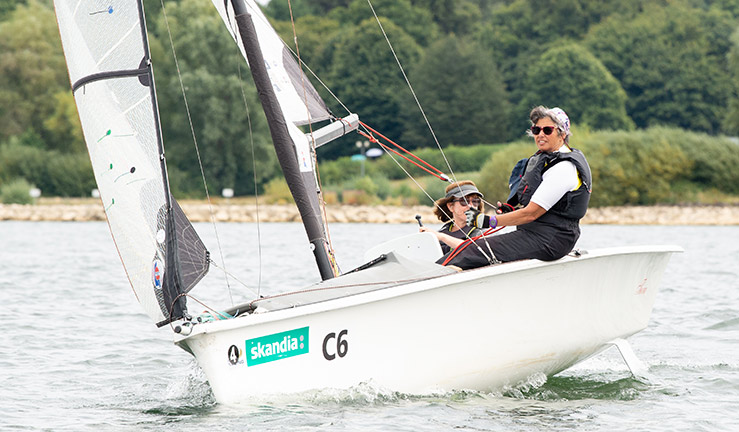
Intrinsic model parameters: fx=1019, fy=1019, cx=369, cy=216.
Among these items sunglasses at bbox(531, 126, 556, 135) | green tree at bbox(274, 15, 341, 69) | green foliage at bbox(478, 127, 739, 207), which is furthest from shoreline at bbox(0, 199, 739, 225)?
sunglasses at bbox(531, 126, 556, 135)

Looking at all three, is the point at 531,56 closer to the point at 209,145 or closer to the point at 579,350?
the point at 209,145

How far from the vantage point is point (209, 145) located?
4491 cm

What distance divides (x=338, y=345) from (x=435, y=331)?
589mm

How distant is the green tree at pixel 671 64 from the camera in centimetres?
5478

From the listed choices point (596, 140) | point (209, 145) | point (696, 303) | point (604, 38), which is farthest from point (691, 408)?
point (604, 38)

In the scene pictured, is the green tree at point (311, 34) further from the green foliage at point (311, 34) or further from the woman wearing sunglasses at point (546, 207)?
the woman wearing sunglasses at point (546, 207)

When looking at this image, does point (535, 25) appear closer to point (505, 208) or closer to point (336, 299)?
point (505, 208)

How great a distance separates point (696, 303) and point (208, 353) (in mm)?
7732

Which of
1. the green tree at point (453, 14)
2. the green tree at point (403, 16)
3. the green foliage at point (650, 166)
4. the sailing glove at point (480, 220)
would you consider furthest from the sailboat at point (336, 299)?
the green tree at point (453, 14)

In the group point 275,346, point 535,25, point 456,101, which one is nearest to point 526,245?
point 275,346

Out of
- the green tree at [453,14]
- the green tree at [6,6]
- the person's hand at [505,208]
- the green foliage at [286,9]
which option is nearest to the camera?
the person's hand at [505,208]

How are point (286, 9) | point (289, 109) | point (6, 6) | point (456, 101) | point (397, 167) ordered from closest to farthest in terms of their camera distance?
point (289, 109) → point (397, 167) → point (456, 101) → point (6, 6) → point (286, 9)

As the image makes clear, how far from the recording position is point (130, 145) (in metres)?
6.34

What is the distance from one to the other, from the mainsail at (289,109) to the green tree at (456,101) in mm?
44702
